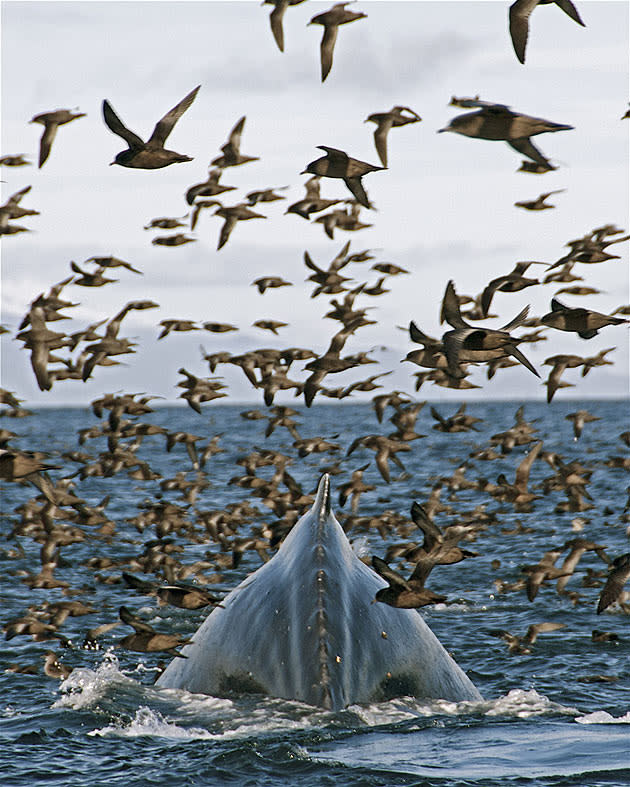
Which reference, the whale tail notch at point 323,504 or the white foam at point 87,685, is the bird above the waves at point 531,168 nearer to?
the whale tail notch at point 323,504

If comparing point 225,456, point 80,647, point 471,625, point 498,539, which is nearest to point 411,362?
point 471,625

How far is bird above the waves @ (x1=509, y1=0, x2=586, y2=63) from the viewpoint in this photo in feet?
34.6

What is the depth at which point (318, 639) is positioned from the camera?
8.93 m

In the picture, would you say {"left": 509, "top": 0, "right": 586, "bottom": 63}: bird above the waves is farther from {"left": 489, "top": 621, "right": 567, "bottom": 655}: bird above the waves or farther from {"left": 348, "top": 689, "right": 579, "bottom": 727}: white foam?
{"left": 489, "top": 621, "right": 567, "bottom": 655}: bird above the waves

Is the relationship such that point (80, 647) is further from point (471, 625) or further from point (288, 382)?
point (288, 382)

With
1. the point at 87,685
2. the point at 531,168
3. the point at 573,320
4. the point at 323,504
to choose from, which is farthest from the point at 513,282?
the point at 87,685

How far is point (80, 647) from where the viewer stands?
15242 millimetres

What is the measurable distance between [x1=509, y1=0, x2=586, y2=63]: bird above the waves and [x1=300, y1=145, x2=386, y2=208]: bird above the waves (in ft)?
8.83

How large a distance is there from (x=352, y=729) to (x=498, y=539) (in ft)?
57.3

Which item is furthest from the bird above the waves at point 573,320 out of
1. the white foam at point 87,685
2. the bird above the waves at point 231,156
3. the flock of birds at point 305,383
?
the bird above the waves at point 231,156

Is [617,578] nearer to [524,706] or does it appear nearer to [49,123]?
[524,706]

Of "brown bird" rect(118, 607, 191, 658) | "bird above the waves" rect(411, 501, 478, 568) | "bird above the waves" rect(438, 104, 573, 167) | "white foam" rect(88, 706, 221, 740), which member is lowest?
"white foam" rect(88, 706, 221, 740)

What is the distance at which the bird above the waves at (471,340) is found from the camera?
11.3m

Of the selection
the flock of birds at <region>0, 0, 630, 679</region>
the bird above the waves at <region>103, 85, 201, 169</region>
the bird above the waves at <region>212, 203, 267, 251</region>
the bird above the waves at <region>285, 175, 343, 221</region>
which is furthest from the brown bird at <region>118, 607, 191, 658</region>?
the bird above the waves at <region>212, 203, 267, 251</region>
